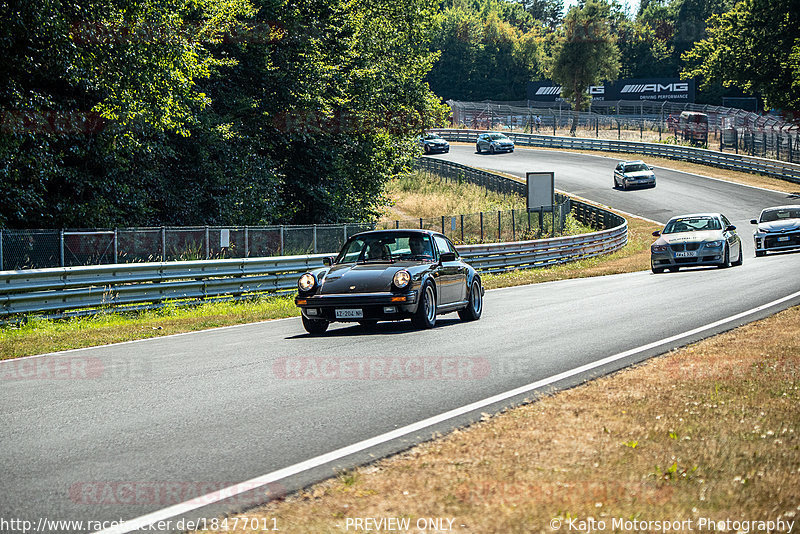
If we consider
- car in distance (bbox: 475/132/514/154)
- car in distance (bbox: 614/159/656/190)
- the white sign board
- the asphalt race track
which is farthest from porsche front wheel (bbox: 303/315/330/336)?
car in distance (bbox: 475/132/514/154)

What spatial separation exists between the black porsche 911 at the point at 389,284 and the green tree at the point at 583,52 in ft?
272

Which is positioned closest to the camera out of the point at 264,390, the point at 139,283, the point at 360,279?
the point at 264,390

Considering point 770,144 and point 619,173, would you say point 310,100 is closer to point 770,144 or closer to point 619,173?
point 619,173

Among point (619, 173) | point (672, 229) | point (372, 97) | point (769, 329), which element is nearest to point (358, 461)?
point (769, 329)

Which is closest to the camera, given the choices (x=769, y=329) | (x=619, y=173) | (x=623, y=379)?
(x=623, y=379)

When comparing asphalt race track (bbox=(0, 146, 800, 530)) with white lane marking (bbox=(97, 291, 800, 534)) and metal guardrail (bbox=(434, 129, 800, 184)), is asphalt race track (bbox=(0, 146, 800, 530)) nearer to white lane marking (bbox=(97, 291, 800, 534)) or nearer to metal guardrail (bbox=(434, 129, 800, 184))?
white lane marking (bbox=(97, 291, 800, 534))

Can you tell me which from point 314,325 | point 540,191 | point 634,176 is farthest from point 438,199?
point 314,325

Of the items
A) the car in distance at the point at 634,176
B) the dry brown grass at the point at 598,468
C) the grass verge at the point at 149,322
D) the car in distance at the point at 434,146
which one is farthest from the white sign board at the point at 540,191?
the car in distance at the point at 434,146

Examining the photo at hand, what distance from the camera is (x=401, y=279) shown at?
13367 mm

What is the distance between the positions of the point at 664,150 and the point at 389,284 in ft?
204

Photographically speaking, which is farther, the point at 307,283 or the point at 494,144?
the point at 494,144

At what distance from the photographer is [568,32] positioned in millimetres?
94938

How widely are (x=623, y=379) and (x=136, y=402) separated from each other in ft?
15.2

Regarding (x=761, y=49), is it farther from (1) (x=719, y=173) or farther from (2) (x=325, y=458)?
(2) (x=325, y=458)
